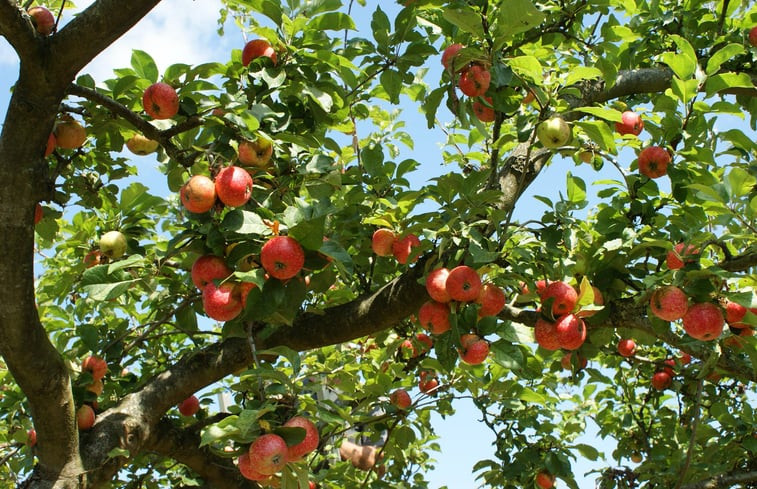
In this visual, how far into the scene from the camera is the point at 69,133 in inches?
98.8

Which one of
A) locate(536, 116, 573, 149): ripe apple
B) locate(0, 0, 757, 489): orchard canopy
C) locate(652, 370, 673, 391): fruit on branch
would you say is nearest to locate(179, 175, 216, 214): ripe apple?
locate(0, 0, 757, 489): orchard canopy

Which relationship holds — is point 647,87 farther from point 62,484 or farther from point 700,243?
point 62,484

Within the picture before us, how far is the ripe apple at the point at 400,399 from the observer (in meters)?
3.18

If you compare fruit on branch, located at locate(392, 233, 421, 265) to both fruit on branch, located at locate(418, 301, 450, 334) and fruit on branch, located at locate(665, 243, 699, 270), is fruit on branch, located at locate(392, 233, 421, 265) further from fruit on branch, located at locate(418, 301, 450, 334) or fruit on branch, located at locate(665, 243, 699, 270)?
fruit on branch, located at locate(665, 243, 699, 270)

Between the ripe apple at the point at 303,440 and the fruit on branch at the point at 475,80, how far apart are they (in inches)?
49.7

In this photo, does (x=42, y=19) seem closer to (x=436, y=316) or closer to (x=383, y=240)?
(x=383, y=240)

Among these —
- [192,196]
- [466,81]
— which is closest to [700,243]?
[466,81]

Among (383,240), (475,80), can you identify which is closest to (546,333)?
(383,240)

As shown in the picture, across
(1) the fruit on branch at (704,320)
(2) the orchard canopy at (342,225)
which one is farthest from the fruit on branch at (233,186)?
(1) the fruit on branch at (704,320)

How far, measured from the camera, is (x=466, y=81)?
7.71 feet

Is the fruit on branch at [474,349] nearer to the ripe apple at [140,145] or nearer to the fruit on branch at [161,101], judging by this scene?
the fruit on branch at [161,101]

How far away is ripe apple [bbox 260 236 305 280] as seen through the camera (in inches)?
71.2

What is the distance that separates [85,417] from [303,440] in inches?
45.4

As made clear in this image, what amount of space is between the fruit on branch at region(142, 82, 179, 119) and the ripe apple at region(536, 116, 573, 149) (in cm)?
119
